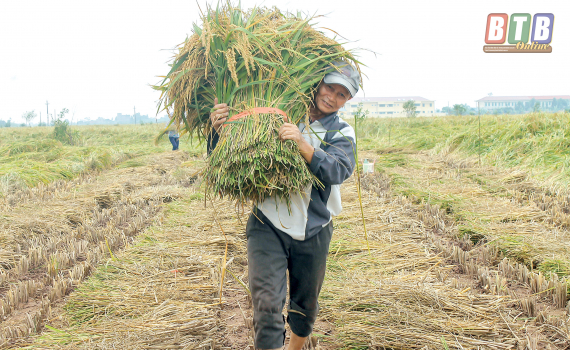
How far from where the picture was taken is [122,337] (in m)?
1.96

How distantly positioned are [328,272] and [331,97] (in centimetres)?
150

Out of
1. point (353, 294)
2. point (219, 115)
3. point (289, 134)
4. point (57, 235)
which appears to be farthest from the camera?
point (57, 235)

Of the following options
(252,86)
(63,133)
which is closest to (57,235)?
(252,86)

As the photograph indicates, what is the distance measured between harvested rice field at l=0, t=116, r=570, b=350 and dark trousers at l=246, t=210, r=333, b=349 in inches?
11.4

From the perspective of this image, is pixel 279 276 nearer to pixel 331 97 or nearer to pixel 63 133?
pixel 331 97

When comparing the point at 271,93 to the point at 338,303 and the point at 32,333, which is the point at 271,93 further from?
the point at 32,333

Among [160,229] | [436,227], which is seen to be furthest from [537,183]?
[160,229]

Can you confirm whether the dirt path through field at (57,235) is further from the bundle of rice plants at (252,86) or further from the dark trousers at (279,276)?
the bundle of rice plants at (252,86)

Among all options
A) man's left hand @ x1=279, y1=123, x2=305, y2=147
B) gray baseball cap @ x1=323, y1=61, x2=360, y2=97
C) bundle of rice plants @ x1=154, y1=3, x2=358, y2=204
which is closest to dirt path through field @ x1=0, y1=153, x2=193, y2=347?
bundle of rice plants @ x1=154, y1=3, x2=358, y2=204

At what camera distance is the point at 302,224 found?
5.68ft

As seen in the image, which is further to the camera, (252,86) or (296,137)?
(252,86)

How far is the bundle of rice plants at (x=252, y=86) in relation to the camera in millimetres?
1660

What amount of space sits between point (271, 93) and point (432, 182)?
15.7 feet

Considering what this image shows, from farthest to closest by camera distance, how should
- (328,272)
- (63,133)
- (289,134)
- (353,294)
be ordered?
(63,133)
(328,272)
(353,294)
(289,134)
